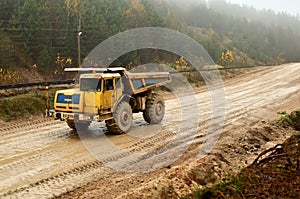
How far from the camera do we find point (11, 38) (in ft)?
107

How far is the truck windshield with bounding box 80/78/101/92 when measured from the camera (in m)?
10.4

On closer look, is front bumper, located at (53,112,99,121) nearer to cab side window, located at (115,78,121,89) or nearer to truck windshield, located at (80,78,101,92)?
truck windshield, located at (80,78,101,92)

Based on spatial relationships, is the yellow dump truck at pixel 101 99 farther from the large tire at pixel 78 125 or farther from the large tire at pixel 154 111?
the large tire at pixel 154 111

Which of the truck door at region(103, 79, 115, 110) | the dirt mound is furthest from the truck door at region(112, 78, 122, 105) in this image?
the dirt mound

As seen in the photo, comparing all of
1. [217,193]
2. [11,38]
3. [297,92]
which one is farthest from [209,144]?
[11,38]

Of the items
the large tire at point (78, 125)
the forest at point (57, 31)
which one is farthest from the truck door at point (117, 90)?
the forest at point (57, 31)

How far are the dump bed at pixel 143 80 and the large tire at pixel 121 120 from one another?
728 millimetres

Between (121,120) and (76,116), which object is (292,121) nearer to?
(121,120)

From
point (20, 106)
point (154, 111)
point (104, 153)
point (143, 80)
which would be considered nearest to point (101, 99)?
point (104, 153)

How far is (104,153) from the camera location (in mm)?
9211

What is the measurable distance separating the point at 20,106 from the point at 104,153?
6736mm

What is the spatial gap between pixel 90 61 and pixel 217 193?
1156 inches

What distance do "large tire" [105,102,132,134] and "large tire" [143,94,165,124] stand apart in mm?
1400

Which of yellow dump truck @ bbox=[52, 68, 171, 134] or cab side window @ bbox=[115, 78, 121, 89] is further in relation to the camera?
cab side window @ bbox=[115, 78, 121, 89]
